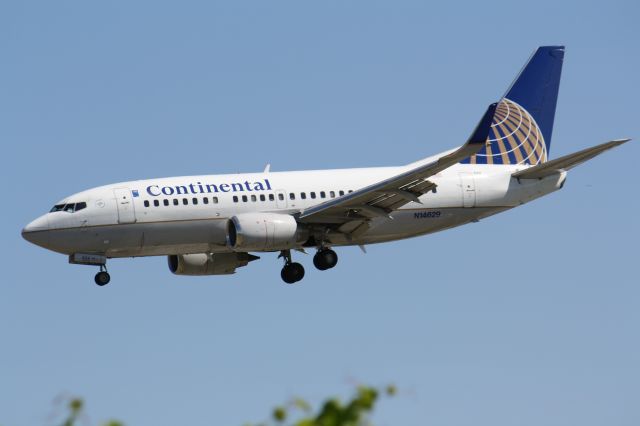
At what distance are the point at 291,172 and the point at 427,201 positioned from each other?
5.45 metres

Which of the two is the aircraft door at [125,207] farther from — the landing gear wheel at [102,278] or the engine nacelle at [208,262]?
the engine nacelle at [208,262]

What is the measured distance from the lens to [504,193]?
150 feet

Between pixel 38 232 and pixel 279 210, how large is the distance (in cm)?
899

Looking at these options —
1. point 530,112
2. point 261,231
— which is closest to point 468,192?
point 530,112

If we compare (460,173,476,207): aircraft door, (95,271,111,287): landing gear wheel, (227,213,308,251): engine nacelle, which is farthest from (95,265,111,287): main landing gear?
(460,173,476,207): aircraft door

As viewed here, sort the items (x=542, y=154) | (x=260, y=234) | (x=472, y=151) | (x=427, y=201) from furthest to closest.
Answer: (x=542, y=154)
(x=427, y=201)
(x=260, y=234)
(x=472, y=151)

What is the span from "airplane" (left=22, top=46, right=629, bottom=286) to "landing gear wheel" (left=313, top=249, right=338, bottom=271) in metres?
0.05

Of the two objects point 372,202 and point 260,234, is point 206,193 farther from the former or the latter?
point 372,202

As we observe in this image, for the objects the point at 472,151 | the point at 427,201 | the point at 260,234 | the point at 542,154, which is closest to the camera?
the point at 472,151

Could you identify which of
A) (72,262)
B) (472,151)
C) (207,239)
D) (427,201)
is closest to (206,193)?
(207,239)

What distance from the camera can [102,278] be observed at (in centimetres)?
4341

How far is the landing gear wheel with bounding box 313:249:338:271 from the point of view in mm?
44656

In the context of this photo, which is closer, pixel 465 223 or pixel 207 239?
pixel 207 239

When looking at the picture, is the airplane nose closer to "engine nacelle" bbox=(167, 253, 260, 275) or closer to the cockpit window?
the cockpit window
